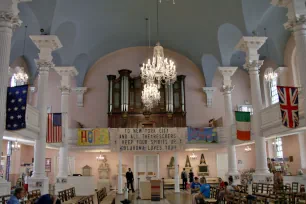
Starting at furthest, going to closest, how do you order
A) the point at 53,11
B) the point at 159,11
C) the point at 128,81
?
the point at 128,81 < the point at 159,11 < the point at 53,11

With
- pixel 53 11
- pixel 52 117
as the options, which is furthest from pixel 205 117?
pixel 53 11

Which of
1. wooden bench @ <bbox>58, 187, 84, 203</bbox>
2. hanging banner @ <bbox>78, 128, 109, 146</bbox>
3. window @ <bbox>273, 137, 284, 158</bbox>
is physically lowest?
wooden bench @ <bbox>58, 187, 84, 203</bbox>

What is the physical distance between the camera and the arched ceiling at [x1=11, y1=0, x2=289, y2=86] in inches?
647

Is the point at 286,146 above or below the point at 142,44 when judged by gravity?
below

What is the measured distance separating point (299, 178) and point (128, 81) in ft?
45.1

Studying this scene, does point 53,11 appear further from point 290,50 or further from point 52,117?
point 290,50

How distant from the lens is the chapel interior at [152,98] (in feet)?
45.6

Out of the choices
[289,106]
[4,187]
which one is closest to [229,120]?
[289,106]

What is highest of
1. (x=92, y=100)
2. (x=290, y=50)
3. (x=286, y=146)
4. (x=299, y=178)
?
(x=290, y=50)

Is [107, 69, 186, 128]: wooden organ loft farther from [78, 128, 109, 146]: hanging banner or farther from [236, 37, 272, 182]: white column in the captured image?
[236, 37, 272, 182]: white column

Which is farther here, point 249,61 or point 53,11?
point 249,61

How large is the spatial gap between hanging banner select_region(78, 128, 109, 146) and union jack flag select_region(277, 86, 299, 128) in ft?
40.7

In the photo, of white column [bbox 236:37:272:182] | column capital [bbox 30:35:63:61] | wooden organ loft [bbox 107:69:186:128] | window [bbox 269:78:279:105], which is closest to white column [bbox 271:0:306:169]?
white column [bbox 236:37:272:182]

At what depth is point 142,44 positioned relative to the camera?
26.1m
